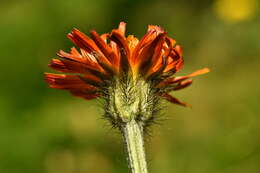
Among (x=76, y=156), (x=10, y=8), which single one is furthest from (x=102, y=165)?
(x=10, y=8)

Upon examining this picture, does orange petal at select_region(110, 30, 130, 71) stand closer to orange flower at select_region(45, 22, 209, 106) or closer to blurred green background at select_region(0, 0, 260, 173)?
orange flower at select_region(45, 22, 209, 106)

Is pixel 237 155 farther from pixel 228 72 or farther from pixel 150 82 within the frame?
pixel 150 82

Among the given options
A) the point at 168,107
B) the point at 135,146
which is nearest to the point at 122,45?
the point at 135,146

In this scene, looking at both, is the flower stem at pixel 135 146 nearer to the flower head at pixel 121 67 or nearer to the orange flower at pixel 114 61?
the flower head at pixel 121 67

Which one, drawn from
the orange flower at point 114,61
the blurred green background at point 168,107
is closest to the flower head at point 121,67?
the orange flower at point 114,61

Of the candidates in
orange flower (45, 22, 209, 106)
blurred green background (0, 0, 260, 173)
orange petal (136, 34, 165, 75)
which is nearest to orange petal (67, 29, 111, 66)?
orange flower (45, 22, 209, 106)
